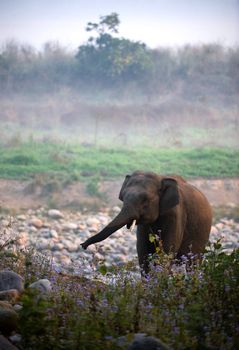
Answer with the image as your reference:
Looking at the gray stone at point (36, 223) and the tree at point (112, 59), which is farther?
the tree at point (112, 59)

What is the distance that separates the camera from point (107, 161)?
20312mm

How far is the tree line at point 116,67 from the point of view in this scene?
78.3 ft

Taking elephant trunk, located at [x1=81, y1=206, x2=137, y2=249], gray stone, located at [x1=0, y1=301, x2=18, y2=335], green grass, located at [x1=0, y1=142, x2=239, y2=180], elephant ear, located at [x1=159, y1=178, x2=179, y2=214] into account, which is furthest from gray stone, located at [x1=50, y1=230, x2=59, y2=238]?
gray stone, located at [x1=0, y1=301, x2=18, y2=335]

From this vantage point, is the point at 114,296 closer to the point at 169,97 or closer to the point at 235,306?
the point at 235,306

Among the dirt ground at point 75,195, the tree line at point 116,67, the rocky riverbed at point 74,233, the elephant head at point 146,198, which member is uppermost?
the tree line at point 116,67

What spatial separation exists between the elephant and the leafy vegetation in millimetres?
1564

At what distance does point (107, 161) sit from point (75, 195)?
2752 mm

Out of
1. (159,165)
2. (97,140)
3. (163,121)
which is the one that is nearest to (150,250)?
(159,165)

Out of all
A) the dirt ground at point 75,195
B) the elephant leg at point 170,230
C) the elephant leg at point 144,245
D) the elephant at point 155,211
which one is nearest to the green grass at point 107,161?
the dirt ground at point 75,195

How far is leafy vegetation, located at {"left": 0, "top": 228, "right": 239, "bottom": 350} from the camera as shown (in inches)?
165

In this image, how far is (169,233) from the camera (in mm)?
7457

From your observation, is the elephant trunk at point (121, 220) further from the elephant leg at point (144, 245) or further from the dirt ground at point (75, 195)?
the dirt ground at point (75, 195)

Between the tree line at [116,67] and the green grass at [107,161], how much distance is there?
355cm

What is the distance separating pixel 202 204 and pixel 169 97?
17060 mm
